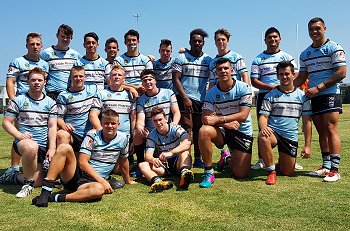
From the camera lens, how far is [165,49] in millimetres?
6898

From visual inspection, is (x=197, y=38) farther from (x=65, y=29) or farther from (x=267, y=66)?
(x=65, y=29)

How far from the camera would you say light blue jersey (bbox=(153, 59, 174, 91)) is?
278 inches

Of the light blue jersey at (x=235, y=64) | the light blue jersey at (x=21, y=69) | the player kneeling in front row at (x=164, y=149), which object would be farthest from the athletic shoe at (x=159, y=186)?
the light blue jersey at (x=21, y=69)

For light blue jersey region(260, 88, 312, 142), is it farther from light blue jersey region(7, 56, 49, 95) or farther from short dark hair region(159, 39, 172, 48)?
light blue jersey region(7, 56, 49, 95)

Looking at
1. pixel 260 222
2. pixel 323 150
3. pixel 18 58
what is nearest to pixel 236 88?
pixel 323 150

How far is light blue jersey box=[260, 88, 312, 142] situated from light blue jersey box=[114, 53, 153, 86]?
231 centimetres

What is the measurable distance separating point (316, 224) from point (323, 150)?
2672mm

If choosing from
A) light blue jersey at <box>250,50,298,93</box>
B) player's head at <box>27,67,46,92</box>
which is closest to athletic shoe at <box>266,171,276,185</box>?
light blue jersey at <box>250,50,298,93</box>

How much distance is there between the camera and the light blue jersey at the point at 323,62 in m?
5.46

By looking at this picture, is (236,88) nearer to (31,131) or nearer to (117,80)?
(117,80)

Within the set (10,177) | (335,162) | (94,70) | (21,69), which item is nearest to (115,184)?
(10,177)

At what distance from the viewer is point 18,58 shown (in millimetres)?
6055

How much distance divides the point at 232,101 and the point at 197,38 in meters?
1.64

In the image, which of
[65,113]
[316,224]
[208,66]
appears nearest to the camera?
[316,224]
